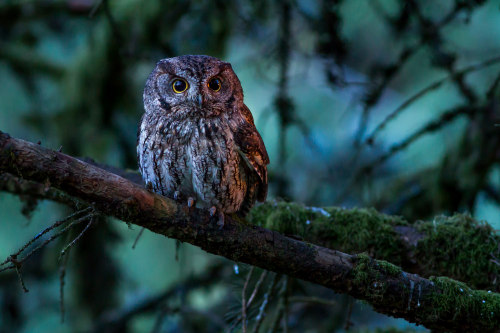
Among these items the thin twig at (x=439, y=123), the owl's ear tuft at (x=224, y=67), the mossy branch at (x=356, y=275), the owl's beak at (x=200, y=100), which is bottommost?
the mossy branch at (x=356, y=275)

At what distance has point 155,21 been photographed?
3840mm

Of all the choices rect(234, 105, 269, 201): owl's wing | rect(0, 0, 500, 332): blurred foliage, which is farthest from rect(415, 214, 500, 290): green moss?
rect(234, 105, 269, 201): owl's wing

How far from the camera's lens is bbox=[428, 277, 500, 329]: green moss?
204 cm

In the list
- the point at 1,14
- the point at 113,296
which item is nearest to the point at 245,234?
the point at 113,296

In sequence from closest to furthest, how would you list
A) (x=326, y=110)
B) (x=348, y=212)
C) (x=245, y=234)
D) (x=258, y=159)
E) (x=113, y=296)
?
(x=245, y=234)
(x=258, y=159)
(x=348, y=212)
(x=113, y=296)
(x=326, y=110)

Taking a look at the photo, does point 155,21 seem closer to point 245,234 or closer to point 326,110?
point 245,234

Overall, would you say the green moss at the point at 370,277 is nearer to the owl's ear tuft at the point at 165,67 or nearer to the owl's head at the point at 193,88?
the owl's head at the point at 193,88

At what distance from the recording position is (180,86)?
262 cm

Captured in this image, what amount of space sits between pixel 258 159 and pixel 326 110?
406 centimetres

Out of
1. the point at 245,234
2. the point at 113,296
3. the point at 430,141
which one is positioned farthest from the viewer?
the point at 430,141

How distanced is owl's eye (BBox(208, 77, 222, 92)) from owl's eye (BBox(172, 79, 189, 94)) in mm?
132

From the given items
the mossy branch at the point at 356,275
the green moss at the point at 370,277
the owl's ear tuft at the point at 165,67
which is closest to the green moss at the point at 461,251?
the mossy branch at the point at 356,275

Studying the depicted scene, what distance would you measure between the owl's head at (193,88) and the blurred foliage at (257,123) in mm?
293

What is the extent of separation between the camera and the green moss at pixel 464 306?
2035mm
